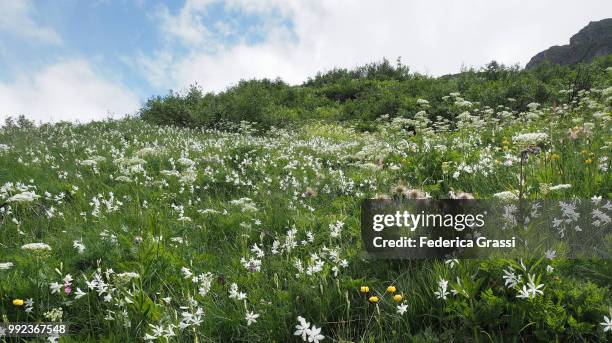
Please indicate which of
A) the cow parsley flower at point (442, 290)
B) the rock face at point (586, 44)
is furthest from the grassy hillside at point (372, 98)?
the cow parsley flower at point (442, 290)

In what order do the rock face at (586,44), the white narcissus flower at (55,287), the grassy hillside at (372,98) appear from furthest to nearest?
the rock face at (586,44)
the grassy hillside at (372,98)
the white narcissus flower at (55,287)

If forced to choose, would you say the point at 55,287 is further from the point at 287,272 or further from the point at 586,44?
the point at 586,44

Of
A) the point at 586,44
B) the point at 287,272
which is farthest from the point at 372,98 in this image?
the point at 287,272

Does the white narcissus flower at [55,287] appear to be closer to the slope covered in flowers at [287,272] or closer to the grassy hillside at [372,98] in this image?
the slope covered in flowers at [287,272]

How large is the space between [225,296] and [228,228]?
1.70m

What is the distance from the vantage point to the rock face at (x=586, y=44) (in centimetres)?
3153

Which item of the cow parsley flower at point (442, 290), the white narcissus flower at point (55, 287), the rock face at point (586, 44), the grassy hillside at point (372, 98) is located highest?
the rock face at point (586, 44)

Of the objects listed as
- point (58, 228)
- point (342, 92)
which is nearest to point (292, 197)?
point (58, 228)

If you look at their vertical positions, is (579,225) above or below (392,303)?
above

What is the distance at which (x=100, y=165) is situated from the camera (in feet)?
26.3

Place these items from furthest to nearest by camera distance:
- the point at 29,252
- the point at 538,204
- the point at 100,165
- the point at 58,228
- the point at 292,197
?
the point at 100,165, the point at 292,197, the point at 58,228, the point at 29,252, the point at 538,204

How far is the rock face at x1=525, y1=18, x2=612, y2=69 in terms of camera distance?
1241 inches

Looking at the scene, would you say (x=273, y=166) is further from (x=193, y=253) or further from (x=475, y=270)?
(x=475, y=270)

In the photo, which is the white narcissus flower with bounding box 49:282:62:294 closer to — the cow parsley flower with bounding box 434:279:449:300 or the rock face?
the cow parsley flower with bounding box 434:279:449:300
